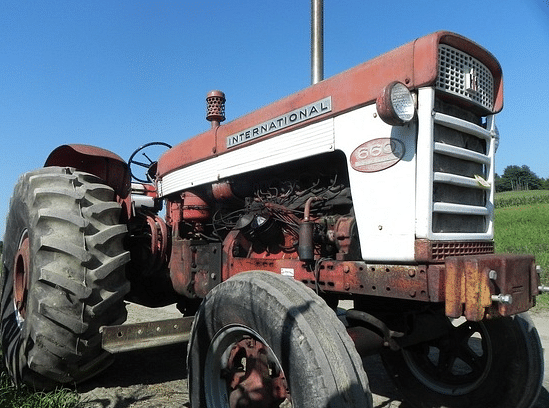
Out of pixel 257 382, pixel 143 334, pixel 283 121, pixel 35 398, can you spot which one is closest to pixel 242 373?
pixel 257 382

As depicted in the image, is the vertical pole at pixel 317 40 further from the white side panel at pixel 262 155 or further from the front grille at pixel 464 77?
the front grille at pixel 464 77

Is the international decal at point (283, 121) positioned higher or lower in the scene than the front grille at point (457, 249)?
higher

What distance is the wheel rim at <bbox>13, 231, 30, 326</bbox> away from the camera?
3.58m

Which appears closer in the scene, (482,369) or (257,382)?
(257,382)

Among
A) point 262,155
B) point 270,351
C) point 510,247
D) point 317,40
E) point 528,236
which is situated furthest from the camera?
point 528,236

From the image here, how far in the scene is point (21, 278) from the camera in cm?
383

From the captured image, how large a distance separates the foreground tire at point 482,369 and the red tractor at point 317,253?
0.01 meters

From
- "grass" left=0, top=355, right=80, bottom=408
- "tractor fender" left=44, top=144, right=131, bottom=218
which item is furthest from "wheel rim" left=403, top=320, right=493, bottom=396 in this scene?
"tractor fender" left=44, top=144, right=131, bottom=218

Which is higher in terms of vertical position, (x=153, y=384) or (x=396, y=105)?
(x=396, y=105)

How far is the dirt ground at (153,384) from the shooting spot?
3.34 m

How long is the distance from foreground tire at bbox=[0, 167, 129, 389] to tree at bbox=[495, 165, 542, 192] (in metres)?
62.8

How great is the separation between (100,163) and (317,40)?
205 cm

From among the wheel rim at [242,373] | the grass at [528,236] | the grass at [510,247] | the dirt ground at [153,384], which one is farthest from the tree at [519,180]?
the wheel rim at [242,373]

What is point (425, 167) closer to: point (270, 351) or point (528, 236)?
point (270, 351)
